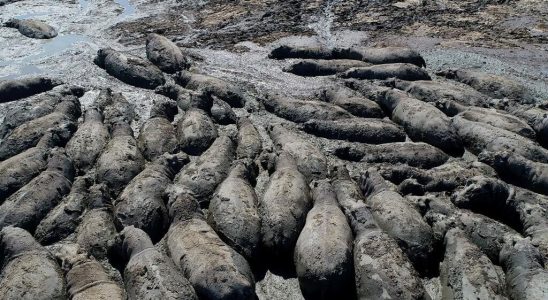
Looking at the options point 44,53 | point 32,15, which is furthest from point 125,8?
point 44,53

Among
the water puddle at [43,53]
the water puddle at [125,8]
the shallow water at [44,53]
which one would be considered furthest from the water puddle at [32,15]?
the shallow water at [44,53]

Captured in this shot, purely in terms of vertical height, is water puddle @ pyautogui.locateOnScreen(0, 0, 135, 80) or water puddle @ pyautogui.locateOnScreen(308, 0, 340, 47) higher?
water puddle @ pyautogui.locateOnScreen(308, 0, 340, 47)

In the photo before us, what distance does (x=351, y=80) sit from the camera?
13078mm

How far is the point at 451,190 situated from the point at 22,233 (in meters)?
6.99

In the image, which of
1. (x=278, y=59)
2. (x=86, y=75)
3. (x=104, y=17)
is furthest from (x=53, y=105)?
(x=104, y=17)

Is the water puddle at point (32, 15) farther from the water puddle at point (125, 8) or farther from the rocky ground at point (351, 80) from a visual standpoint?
the water puddle at point (125, 8)

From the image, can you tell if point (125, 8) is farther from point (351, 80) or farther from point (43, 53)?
point (351, 80)

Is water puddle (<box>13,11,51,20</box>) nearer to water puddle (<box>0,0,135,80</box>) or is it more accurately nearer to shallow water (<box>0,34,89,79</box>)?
water puddle (<box>0,0,135,80</box>)

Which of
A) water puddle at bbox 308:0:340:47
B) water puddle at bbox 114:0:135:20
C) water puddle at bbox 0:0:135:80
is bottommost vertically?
water puddle at bbox 114:0:135:20

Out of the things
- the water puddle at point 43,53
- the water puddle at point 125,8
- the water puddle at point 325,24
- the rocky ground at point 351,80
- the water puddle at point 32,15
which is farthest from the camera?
the water puddle at point 32,15

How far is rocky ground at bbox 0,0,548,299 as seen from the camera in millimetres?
6676

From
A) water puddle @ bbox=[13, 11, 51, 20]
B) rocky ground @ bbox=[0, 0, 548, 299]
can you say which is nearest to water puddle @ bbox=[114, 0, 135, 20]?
rocky ground @ bbox=[0, 0, 548, 299]

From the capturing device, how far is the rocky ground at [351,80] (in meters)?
6.68

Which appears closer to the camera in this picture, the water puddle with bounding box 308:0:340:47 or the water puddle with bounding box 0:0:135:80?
the water puddle with bounding box 0:0:135:80
